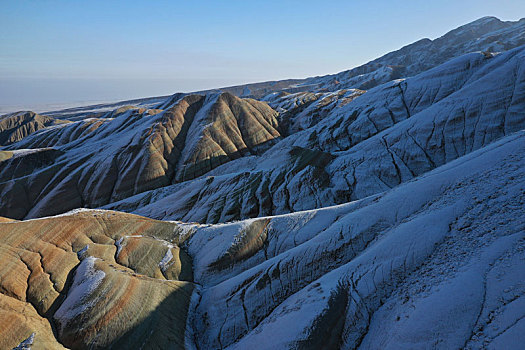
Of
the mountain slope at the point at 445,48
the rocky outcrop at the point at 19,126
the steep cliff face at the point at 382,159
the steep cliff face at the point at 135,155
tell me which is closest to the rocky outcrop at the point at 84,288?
the steep cliff face at the point at 382,159

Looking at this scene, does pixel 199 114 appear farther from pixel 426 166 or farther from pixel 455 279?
pixel 455 279

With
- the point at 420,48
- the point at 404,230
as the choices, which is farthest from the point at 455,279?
the point at 420,48

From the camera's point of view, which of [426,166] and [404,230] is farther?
[426,166]

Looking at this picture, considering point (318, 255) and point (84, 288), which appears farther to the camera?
point (318, 255)

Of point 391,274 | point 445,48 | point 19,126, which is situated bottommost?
point 391,274

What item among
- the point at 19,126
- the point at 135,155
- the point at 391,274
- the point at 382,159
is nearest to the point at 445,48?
the point at 382,159

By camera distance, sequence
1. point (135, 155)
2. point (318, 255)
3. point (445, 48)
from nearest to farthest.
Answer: point (318, 255) → point (135, 155) → point (445, 48)

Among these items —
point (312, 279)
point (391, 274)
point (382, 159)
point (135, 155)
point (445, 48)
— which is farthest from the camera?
point (445, 48)

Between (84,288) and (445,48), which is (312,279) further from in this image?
(445,48)
